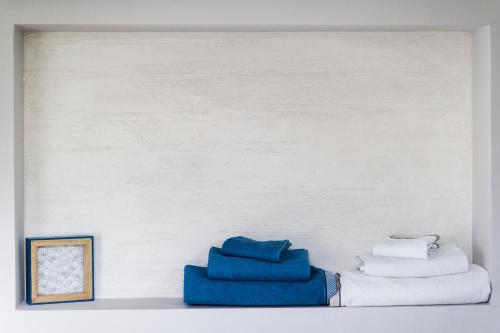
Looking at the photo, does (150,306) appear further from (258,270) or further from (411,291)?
(411,291)

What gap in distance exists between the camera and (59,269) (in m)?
2.58

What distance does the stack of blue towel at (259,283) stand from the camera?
8.15ft

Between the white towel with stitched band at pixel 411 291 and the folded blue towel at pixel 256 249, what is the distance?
0.92 feet

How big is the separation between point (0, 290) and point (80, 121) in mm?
750

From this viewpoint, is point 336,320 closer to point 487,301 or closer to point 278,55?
point 487,301

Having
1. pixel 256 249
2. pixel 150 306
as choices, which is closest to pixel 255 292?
pixel 256 249

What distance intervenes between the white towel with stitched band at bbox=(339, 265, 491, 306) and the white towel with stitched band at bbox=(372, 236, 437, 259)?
10 centimetres

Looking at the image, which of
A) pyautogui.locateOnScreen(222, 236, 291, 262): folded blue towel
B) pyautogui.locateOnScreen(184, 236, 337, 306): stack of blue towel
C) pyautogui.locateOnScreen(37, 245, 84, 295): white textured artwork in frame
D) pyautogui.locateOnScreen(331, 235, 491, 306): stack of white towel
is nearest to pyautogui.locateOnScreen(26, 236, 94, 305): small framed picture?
pyautogui.locateOnScreen(37, 245, 84, 295): white textured artwork in frame

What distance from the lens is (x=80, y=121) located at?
105 inches

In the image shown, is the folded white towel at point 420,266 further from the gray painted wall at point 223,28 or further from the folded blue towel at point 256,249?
the folded blue towel at point 256,249

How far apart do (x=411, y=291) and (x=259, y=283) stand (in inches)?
23.4

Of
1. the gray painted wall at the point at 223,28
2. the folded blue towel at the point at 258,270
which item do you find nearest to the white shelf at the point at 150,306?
the gray painted wall at the point at 223,28

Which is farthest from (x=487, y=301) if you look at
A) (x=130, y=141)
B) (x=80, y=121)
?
(x=80, y=121)

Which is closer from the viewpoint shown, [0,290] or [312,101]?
[0,290]
